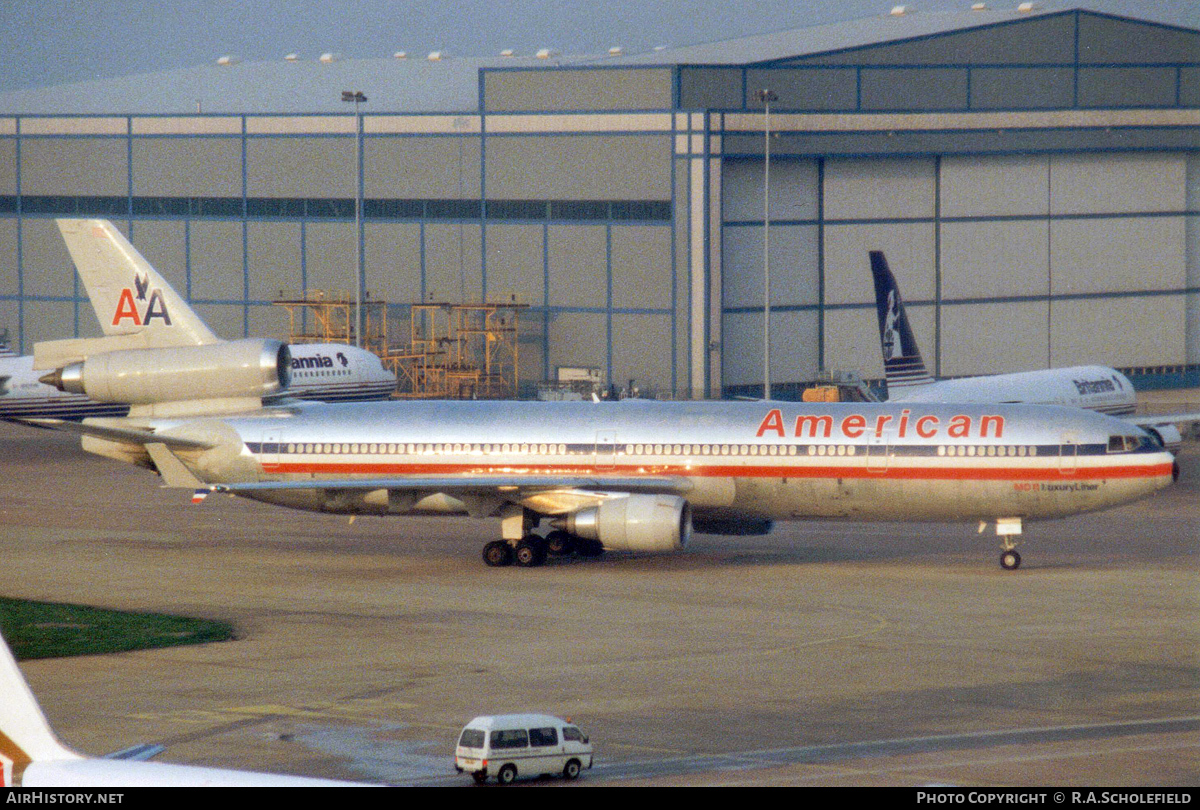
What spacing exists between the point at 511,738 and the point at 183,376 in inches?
936

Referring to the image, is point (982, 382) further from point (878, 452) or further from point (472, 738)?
point (472, 738)

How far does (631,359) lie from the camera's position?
8150cm

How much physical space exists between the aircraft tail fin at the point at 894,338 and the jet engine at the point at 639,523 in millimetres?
30469

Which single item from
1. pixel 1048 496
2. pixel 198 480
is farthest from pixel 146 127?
pixel 1048 496

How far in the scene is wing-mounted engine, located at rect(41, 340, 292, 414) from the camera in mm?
42281

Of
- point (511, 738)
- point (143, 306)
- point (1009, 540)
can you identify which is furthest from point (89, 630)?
point (1009, 540)

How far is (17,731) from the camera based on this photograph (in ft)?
44.1

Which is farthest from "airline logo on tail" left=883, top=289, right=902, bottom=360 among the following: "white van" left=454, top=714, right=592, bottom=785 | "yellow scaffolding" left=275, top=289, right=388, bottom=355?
"white van" left=454, top=714, right=592, bottom=785

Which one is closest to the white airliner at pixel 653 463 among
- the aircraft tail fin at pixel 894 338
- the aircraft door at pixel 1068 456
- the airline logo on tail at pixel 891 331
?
the aircraft door at pixel 1068 456

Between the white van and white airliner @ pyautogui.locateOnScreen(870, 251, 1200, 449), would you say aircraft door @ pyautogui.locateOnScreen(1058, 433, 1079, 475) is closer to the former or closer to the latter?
the white van

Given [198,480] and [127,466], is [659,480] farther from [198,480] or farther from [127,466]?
[127,466]

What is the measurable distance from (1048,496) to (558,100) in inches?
1930

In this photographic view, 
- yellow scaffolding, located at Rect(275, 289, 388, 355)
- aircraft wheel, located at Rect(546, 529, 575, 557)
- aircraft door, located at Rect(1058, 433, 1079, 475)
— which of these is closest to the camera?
aircraft door, located at Rect(1058, 433, 1079, 475)

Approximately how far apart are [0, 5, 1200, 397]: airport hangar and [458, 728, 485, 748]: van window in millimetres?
58733
